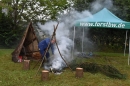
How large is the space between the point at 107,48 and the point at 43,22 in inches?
190

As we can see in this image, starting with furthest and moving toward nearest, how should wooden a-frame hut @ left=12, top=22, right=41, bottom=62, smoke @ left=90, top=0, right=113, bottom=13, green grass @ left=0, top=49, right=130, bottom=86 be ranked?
1. smoke @ left=90, top=0, right=113, bottom=13
2. wooden a-frame hut @ left=12, top=22, right=41, bottom=62
3. green grass @ left=0, top=49, right=130, bottom=86

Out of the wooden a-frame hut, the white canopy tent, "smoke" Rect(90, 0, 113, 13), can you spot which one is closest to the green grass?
the white canopy tent

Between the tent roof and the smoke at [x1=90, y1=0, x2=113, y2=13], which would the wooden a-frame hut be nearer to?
the tent roof

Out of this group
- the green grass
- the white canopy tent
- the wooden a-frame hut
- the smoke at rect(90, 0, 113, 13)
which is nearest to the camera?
the green grass

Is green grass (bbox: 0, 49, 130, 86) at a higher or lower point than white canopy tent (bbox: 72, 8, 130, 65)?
lower

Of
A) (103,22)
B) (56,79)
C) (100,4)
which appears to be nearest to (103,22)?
(103,22)

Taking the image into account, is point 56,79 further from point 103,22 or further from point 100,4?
point 100,4

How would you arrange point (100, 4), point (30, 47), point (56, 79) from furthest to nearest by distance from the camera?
point (100, 4)
point (30, 47)
point (56, 79)

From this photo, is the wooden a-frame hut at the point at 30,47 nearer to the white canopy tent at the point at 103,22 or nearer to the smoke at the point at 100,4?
the white canopy tent at the point at 103,22

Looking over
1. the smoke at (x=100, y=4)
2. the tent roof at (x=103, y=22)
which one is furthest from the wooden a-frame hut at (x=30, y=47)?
the smoke at (x=100, y=4)

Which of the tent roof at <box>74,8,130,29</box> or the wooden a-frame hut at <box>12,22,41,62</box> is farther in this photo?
the wooden a-frame hut at <box>12,22,41,62</box>

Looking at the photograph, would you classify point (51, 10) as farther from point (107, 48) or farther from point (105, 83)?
point (105, 83)

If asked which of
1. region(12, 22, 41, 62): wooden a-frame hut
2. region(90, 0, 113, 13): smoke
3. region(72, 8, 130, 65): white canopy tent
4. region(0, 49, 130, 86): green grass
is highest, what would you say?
region(90, 0, 113, 13): smoke

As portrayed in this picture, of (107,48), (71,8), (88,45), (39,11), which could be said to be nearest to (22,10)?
(39,11)
